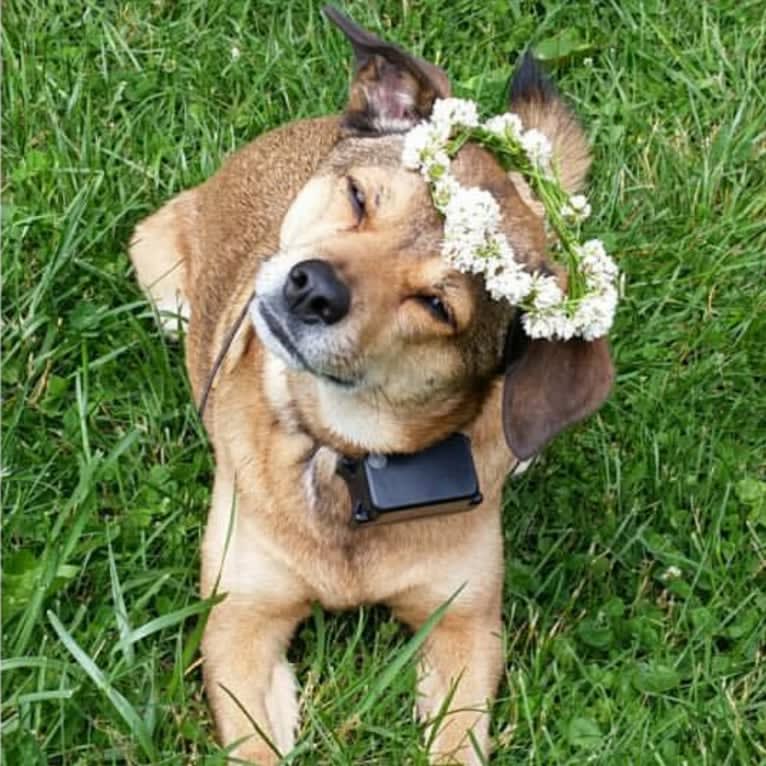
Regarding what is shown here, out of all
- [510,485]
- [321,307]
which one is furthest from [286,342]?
[510,485]

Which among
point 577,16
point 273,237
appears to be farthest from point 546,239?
point 577,16

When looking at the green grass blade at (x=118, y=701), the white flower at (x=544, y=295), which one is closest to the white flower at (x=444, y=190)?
the white flower at (x=544, y=295)

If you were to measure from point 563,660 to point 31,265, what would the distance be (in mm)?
1831

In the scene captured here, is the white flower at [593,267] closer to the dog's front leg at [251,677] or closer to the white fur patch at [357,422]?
the white fur patch at [357,422]

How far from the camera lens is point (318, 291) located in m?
3.13

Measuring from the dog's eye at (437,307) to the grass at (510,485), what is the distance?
89 cm

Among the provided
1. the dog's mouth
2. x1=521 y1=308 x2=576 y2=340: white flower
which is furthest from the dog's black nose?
x1=521 y1=308 x2=576 y2=340: white flower

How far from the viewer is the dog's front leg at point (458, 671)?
3.79 metres

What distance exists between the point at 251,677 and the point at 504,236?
49.0 inches

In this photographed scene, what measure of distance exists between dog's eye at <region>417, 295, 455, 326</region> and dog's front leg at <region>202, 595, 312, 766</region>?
958mm

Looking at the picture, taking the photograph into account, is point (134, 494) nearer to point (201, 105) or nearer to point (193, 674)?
point (193, 674)

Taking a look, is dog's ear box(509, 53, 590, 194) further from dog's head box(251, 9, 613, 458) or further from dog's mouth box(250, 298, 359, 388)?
dog's mouth box(250, 298, 359, 388)

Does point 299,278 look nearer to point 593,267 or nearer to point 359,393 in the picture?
point 359,393

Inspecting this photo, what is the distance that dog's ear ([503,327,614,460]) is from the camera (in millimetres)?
3320
